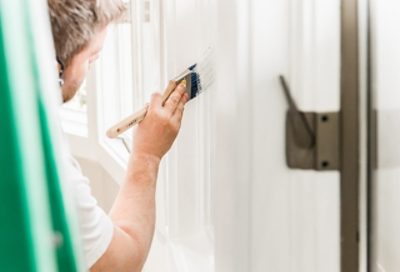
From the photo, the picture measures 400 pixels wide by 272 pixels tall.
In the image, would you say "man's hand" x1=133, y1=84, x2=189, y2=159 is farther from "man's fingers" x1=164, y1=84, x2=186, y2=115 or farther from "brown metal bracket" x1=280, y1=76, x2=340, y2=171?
"brown metal bracket" x1=280, y1=76, x2=340, y2=171

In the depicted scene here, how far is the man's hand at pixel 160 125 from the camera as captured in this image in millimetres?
1188

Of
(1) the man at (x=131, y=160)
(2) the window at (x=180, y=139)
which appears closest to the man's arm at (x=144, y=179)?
(1) the man at (x=131, y=160)

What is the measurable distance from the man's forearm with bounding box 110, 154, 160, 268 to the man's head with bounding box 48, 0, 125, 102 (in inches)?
8.3

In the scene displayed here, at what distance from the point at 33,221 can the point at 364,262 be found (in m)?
0.41

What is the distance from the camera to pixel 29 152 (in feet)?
1.79

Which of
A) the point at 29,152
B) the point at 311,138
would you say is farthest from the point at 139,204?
the point at 29,152

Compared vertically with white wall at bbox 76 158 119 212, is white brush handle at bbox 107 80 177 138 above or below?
above

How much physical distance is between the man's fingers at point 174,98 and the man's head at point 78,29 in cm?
19

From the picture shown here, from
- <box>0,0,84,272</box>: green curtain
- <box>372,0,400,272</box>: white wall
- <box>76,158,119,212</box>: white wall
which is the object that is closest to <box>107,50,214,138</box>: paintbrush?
<box>372,0,400,272</box>: white wall

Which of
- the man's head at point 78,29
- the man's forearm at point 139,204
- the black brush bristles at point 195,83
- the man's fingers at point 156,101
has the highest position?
the man's head at point 78,29

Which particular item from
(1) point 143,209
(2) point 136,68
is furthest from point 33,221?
(2) point 136,68

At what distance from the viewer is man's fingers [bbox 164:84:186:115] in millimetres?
1196

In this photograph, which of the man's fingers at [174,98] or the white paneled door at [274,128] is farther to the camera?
the man's fingers at [174,98]

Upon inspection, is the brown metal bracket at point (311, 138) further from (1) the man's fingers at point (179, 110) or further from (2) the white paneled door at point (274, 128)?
(1) the man's fingers at point (179, 110)
